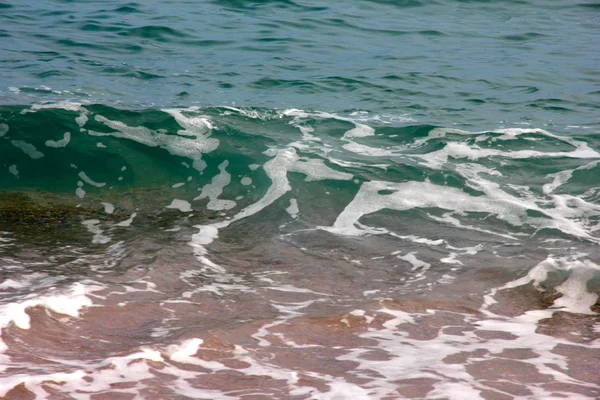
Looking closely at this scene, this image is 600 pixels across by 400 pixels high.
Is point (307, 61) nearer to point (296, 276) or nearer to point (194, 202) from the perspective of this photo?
point (194, 202)

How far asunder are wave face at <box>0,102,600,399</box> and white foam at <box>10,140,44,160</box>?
0.02 metres

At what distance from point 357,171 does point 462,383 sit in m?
4.48

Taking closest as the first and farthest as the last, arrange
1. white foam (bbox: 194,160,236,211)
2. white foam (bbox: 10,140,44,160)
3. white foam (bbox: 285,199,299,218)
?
white foam (bbox: 285,199,299,218)
white foam (bbox: 194,160,236,211)
white foam (bbox: 10,140,44,160)

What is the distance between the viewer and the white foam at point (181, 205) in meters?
6.70

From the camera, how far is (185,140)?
28.4 ft

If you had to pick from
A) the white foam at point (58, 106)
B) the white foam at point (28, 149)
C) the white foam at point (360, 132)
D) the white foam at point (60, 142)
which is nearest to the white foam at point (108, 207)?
the white foam at point (28, 149)

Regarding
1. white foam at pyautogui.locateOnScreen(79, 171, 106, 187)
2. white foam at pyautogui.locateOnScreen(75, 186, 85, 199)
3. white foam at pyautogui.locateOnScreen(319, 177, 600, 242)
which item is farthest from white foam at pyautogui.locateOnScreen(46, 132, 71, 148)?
white foam at pyautogui.locateOnScreen(319, 177, 600, 242)

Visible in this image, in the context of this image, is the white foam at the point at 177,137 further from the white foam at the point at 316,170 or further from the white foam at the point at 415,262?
the white foam at the point at 415,262

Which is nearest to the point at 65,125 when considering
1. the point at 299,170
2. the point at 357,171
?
the point at 299,170

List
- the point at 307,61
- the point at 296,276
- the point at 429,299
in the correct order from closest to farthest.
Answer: the point at 429,299
the point at 296,276
the point at 307,61

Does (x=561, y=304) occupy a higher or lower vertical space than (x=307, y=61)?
lower

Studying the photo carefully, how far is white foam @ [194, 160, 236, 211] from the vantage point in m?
6.88

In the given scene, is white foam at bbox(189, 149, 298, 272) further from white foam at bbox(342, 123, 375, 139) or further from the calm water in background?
white foam at bbox(342, 123, 375, 139)

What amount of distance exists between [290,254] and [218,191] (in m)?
2.04
